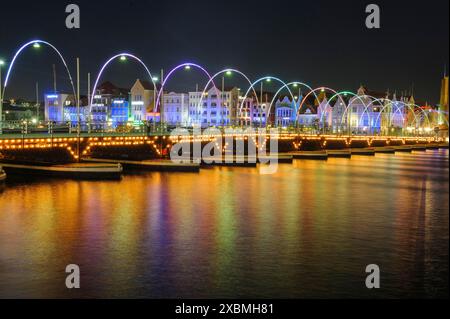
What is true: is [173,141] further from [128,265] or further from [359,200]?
[128,265]

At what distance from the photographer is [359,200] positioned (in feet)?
119

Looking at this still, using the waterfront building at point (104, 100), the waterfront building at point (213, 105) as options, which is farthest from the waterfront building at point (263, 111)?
the waterfront building at point (104, 100)

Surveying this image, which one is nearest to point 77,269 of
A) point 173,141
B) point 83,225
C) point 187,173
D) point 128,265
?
point 128,265

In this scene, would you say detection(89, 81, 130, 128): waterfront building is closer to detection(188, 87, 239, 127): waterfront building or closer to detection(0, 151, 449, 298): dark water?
detection(188, 87, 239, 127): waterfront building

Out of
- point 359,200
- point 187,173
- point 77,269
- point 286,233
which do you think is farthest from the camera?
point 187,173

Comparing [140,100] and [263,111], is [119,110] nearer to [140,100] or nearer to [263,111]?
[140,100]

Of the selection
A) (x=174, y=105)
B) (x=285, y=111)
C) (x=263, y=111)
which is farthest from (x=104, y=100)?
(x=285, y=111)

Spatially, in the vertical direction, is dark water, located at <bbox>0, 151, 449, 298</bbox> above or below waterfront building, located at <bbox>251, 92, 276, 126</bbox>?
below

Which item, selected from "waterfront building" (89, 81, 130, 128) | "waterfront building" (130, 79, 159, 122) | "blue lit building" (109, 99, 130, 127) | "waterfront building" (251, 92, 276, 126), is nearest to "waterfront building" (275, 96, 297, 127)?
"waterfront building" (251, 92, 276, 126)

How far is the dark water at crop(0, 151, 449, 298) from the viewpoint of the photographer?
1644 centimetres

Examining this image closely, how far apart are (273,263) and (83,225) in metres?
9.71

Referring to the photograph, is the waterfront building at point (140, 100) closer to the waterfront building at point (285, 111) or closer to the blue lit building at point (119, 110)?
the blue lit building at point (119, 110)

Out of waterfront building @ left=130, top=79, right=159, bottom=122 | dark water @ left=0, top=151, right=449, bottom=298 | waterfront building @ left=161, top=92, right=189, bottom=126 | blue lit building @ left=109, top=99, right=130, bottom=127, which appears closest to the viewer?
dark water @ left=0, top=151, right=449, bottom=298

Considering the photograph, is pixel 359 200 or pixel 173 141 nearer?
pixel 359 200
